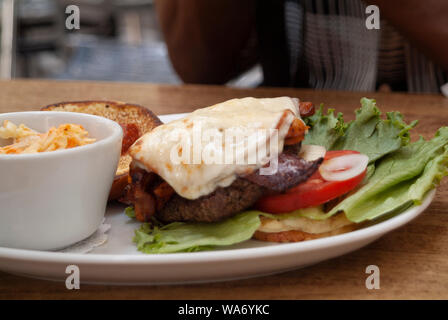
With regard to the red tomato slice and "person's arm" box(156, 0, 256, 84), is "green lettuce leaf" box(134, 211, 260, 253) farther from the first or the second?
"person's arm" box(156, 0, 256, 84)

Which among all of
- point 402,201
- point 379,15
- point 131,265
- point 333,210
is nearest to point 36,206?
point 131,265

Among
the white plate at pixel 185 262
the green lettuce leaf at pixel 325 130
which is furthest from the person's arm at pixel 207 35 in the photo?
the white plate at pixel 185 262

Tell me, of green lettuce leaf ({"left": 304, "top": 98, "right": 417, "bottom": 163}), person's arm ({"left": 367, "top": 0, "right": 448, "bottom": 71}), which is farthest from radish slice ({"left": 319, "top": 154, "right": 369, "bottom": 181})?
person's arm ({"left": 367, "top": 0, "right": 448, "bottom": 71})

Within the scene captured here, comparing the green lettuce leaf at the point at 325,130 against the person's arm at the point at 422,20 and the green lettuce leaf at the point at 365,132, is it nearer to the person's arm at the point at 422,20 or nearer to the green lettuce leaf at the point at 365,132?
the green lettuce leaf at the point at 365,132

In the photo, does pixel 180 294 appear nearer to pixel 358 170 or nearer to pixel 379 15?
pixel 358 170

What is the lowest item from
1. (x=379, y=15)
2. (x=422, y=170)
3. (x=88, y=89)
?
(x=88, y=89)

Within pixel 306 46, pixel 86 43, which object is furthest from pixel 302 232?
pixel 86 43
